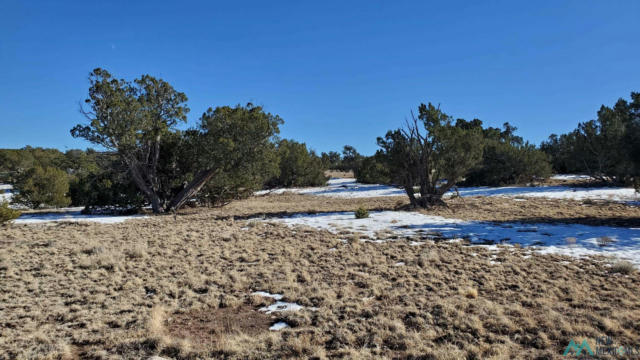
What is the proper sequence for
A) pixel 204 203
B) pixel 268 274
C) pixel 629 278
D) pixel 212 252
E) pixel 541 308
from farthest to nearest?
pixel 204 203 < pixel 212 252 < pixel 268 274 < pixel 629 278 < pixel 541 308

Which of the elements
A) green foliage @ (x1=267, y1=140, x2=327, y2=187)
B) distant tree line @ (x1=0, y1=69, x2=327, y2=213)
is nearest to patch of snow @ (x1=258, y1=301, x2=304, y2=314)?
distant tree line @ (x1=0, y1=69, x2=327, y2=213)

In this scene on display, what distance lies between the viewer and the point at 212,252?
33.1ft

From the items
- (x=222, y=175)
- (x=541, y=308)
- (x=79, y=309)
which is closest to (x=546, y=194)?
(x=541, y=308)

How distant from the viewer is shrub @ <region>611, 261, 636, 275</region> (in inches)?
291

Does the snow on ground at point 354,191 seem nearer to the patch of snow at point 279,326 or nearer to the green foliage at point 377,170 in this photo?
the green foliage at point 377,170

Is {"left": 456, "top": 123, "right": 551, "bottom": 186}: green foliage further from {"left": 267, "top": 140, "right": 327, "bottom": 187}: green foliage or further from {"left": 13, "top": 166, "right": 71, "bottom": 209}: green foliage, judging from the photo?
{"left": 13, "top": 166, "right": 71, "bottom": 209}: green foliage

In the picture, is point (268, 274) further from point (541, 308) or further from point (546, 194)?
point (546, 194)

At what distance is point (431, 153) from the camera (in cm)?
1978

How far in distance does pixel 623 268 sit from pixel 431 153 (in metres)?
13.0

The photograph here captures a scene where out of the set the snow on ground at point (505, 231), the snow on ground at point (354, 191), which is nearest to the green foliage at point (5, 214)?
the snow on ground at point (505, 231)

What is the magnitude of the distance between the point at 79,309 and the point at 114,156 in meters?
18.7

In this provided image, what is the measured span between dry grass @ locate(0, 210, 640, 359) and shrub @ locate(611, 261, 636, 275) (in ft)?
0.77

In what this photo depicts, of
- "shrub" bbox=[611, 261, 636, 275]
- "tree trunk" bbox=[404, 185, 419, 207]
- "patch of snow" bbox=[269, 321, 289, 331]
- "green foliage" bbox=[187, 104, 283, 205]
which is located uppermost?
"green foliage" bbox=[187, 104, 283, 205]

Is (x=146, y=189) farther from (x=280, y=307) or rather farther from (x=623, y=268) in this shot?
(x=623, y=268)
